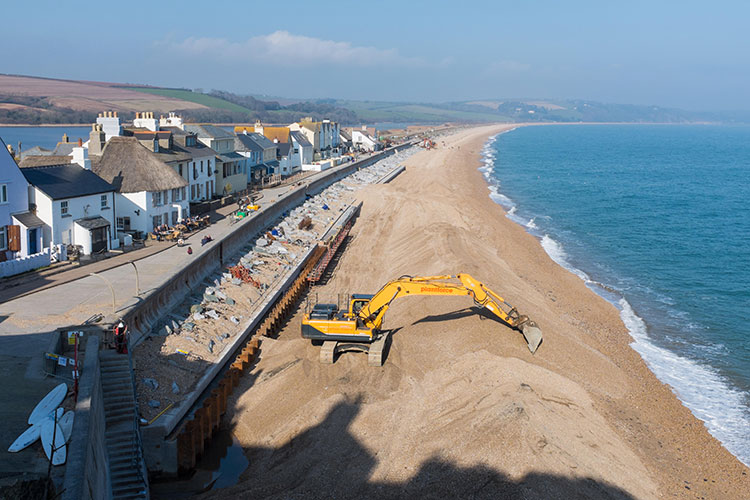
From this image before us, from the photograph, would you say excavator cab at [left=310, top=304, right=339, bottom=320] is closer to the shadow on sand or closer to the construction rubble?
the construction rubble

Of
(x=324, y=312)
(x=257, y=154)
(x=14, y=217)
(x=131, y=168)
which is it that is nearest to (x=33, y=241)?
(x=14, y=217)

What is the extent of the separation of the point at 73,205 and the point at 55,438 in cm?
2093

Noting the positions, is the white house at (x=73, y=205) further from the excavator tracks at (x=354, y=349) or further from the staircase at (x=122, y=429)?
the excavator tracks at (x=354, y=349)

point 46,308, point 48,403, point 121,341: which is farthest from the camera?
point 46,308

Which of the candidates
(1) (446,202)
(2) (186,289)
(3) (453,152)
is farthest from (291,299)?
(3) (453,152)

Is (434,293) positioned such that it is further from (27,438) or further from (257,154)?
(257,154)

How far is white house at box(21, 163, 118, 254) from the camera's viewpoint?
30.9 m

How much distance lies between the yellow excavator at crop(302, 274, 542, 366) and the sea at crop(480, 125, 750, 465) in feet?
23.6

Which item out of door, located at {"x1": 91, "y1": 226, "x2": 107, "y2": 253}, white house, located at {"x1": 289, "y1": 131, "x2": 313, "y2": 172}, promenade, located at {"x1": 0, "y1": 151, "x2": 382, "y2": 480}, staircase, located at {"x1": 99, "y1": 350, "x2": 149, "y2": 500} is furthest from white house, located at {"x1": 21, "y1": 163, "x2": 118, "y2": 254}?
white house, located at {"x1": 289, "y1": 131, "x2": 313, "y2": 172}

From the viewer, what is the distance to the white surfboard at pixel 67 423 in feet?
47.7

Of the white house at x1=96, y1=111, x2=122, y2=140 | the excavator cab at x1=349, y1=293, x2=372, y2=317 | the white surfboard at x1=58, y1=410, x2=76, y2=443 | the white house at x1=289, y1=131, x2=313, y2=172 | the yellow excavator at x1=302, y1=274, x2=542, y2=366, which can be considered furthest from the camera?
the white house at x1=289, y1=131, x2=313, y2=172

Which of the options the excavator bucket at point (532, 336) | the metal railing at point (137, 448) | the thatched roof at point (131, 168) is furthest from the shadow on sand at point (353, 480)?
the thatched roof at point (131, 168)

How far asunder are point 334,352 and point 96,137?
2420 centimetres

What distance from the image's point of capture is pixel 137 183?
125 ft
